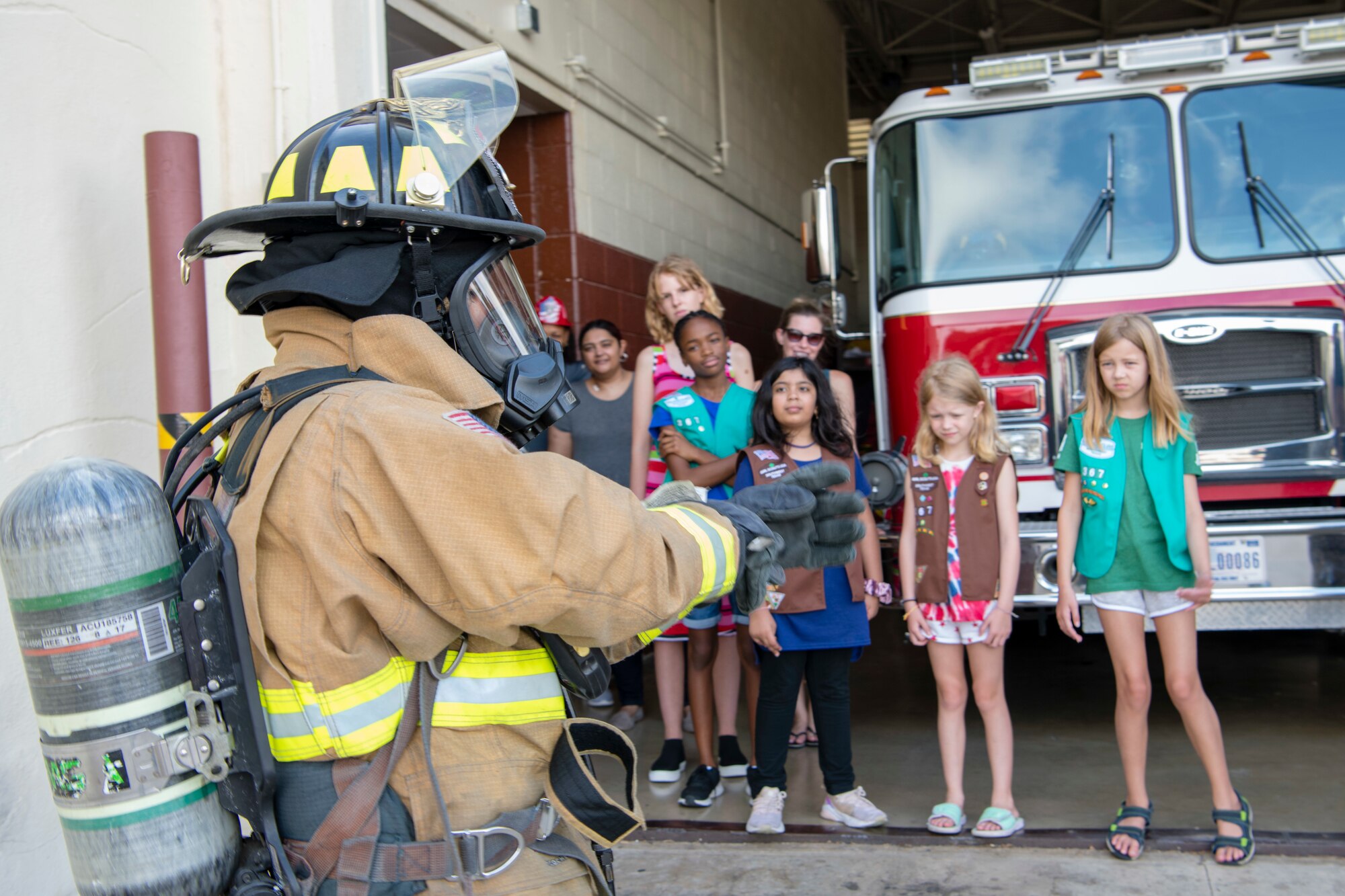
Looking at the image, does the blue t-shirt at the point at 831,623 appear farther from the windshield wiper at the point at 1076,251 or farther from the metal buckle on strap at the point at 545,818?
the metal buckle on strap at the point at 545,818

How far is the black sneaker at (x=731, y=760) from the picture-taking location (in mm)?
4301

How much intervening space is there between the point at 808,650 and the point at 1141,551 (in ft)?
3.67

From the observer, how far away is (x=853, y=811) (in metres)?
3.71

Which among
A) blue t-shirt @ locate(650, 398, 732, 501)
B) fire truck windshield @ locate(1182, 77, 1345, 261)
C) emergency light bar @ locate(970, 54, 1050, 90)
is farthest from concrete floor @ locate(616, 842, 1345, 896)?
emergency light bar @ locate(970, 54, 1050, 90)

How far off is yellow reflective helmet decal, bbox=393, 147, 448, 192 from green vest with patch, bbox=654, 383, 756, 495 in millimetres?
2655

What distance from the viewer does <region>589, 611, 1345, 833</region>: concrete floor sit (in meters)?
3.80

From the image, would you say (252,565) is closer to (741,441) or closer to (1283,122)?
(741,441)

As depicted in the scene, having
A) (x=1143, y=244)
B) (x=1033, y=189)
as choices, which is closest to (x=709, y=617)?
(x=1033, y=189)

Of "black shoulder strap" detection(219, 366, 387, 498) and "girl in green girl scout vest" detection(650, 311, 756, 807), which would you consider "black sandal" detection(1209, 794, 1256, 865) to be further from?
"black shoulder strap" detection(219, 366, 387, 498)

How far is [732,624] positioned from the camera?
168 inches

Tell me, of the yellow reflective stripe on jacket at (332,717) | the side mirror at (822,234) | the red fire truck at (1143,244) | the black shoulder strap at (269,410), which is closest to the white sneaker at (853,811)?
the red fire truck at (1143,244)

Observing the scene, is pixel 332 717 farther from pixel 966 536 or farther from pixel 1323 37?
pixel 1323 37

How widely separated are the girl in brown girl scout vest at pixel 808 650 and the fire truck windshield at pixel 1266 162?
1.92 m

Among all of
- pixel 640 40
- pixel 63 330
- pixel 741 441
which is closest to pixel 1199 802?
pixel 741 441
